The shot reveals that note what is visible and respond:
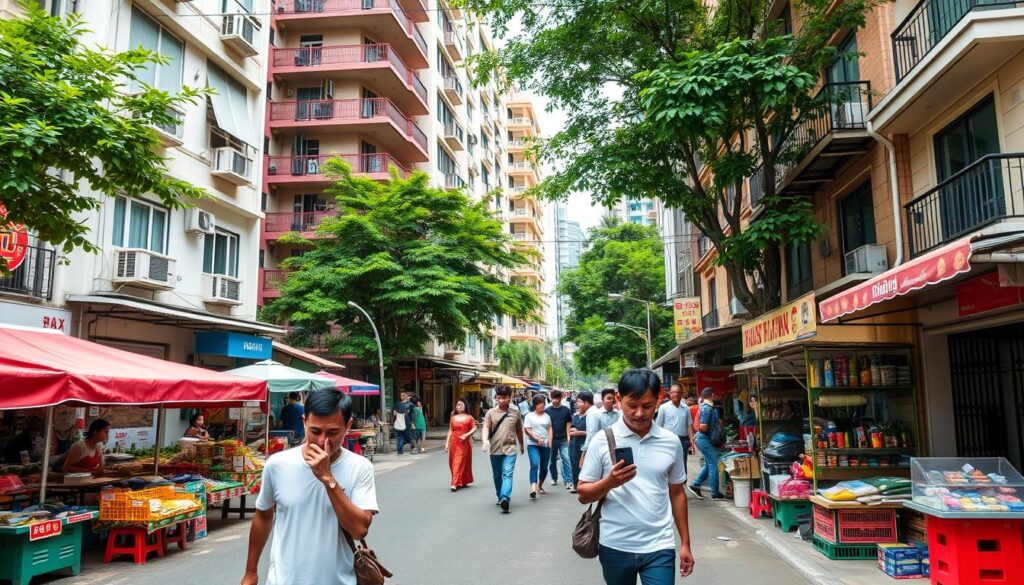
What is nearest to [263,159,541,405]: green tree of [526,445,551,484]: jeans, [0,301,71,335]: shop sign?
[0,301,71,335]: shop sign

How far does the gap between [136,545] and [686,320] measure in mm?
19943

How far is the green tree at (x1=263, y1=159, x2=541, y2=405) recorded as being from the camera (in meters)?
24.1

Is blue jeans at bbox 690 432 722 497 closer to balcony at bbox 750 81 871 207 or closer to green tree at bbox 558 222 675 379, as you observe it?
balcony at bbox 750 81 871 207

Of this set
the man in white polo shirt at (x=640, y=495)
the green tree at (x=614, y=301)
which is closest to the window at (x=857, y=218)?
the man in white polo shirt at (x=640, y=495)

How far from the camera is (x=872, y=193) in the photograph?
42.4ft

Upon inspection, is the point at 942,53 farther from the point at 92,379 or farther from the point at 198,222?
the point at 198,222

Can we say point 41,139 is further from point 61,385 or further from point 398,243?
point 398,243

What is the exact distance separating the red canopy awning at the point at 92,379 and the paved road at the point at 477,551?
190 cm

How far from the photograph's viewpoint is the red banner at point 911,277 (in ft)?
18.2

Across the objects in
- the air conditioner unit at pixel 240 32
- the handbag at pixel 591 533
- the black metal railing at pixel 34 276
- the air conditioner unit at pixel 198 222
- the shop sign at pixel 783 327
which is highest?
the air conditioner unit at pixel 240 32

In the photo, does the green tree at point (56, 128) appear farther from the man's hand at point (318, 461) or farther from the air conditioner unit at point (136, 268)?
the air conditioner unit at point (136, 268)

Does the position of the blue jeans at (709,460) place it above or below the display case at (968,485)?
below

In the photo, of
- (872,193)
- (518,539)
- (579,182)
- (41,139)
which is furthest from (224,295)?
(872,193)

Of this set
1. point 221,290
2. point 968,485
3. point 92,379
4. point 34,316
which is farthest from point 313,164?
point 968,485
